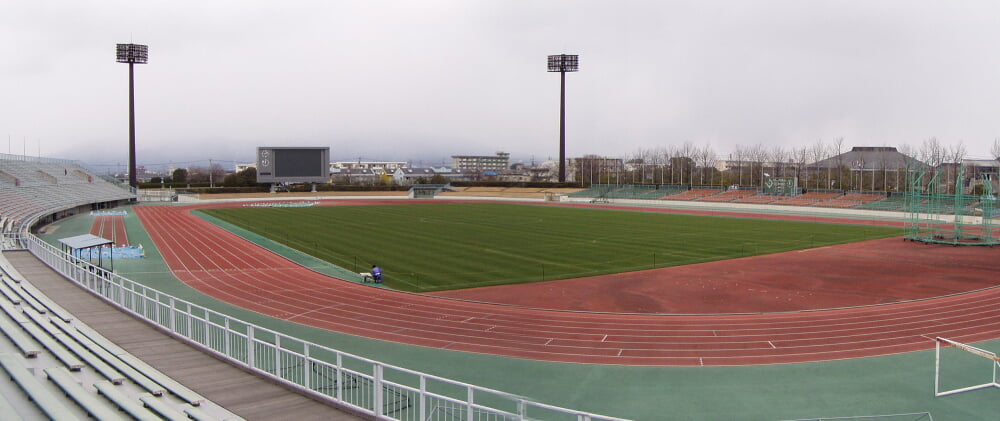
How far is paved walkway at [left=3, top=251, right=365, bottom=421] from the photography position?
8.10 meters

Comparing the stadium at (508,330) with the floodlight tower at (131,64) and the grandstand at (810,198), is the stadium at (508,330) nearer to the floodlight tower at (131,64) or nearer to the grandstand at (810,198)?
the grandstand at (810,198)

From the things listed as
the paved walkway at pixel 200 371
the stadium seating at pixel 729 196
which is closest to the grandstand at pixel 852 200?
the stadium seating at pixel 729 196

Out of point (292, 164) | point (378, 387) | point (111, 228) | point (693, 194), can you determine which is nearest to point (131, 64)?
point (292, 164)

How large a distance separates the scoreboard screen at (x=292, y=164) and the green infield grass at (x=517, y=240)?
27458 millimetres

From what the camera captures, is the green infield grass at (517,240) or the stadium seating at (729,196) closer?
the green infield grass at (517,240)

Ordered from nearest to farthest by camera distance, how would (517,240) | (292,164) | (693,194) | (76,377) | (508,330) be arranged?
(76,377) < (508,330) < (517,240) < (693,194) < (292,164)

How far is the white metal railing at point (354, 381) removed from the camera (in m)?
7.95

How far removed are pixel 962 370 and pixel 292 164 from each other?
3219 inches

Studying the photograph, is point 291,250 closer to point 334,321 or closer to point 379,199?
point 334,321

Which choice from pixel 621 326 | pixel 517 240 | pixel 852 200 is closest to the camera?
pixel 621 326

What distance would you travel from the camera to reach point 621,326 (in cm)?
1627

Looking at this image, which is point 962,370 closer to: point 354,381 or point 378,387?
point 378,387

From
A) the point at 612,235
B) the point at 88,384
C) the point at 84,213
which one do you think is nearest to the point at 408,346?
the point at 88,384

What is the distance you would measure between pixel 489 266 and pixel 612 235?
14.7 meters
